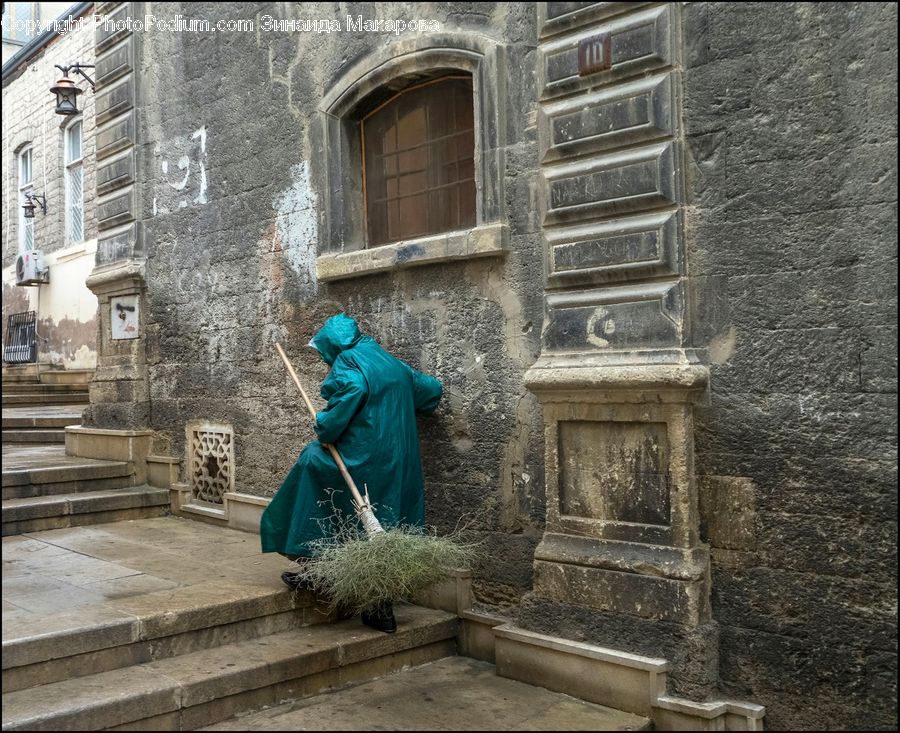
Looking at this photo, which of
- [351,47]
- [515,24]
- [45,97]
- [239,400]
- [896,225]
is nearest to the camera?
[896,225]

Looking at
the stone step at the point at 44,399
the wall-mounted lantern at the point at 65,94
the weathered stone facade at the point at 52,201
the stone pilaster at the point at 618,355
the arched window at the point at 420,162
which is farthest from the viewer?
the weathered stone facade at the point at 52,201

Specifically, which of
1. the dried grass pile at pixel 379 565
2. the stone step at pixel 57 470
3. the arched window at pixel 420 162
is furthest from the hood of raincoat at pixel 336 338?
the stone step at pixel 57 470

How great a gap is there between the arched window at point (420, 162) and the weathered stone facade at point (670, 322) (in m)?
0.17

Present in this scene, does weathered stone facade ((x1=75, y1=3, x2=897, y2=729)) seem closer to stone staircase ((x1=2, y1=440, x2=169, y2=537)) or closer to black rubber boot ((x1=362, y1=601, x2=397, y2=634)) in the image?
black rubber boot ((x1=362, y1=601, x2=397, y2=634))

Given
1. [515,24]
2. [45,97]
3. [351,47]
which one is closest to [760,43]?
[515,24]

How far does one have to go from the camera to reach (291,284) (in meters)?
6.50

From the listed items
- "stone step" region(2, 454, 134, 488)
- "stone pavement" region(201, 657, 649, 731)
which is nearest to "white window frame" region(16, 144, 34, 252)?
"stone step" region(2, 454, 134, 488)

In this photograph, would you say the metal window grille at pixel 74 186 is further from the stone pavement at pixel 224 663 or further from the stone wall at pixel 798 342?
the stone wall at pixel 798 342

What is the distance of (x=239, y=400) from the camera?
703 centimetres

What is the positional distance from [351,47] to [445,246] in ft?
5.58

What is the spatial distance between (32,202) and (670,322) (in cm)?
1519

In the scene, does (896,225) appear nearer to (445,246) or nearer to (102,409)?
(445,246)

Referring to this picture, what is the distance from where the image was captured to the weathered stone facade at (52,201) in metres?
14.5

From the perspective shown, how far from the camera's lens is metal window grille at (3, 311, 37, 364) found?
52.4 feet
